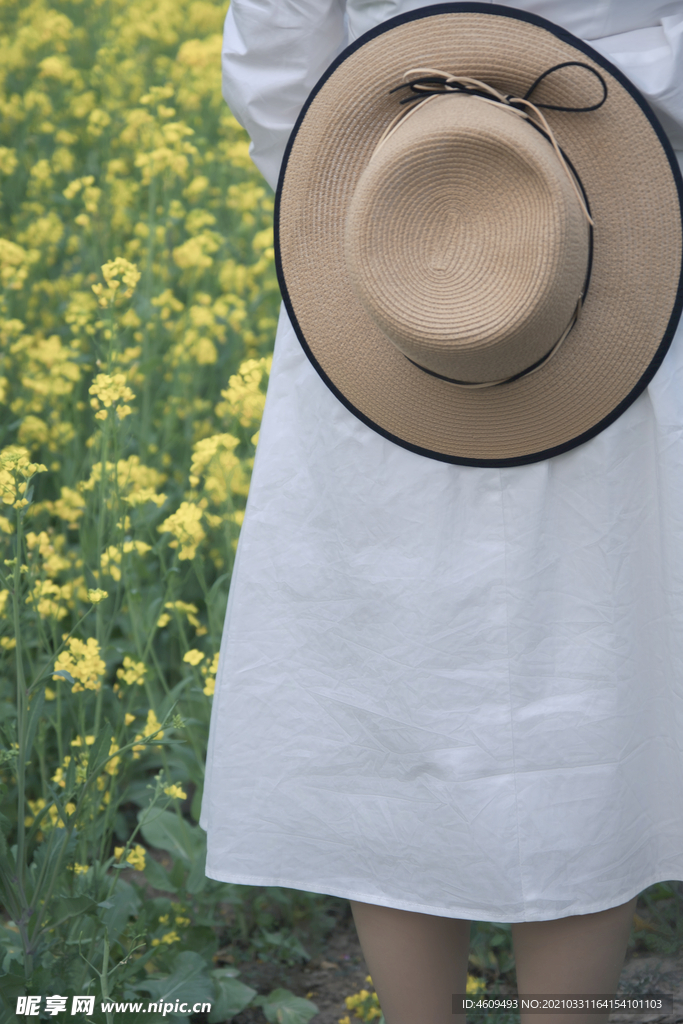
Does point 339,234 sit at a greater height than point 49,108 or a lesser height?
greater

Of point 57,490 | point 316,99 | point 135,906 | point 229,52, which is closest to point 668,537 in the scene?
point 316,99

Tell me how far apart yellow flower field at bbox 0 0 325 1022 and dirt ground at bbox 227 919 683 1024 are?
0.09 m

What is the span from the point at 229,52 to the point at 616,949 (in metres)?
1.02

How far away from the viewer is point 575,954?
91 centimetres

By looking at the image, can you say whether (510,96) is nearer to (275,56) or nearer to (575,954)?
(275,56)

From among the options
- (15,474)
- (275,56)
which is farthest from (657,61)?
(15,474)


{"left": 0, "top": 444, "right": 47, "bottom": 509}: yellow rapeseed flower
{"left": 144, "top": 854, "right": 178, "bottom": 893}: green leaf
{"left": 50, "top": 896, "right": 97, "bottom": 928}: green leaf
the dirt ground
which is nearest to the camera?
{"left": 0, "top": 444, "right": 47, "bottom": 509}: yellow rapeseed flower

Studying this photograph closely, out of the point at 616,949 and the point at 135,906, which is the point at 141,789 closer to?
the point at 135,906

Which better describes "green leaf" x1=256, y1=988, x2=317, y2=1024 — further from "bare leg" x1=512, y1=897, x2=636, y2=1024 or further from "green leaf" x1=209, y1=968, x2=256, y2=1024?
"bare leg" x1=512, y1=897, x2=636, y2=1024

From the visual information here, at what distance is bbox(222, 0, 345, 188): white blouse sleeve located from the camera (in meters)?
0.92

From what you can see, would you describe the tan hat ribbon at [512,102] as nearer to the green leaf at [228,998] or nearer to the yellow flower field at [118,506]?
the yellow flower field at [118,506]

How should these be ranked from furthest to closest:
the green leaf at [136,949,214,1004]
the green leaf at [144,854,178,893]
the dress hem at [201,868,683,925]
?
the green leaf at [144,854,178,893] → the green leaf at [136,949,214,1004] → the dress hem at [201,868,683,925]

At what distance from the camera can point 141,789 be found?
185cm

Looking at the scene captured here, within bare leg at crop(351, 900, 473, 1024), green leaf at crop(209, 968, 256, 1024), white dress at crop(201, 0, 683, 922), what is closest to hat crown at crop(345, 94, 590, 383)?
white dress at crop(201, 0, 683, 922)
